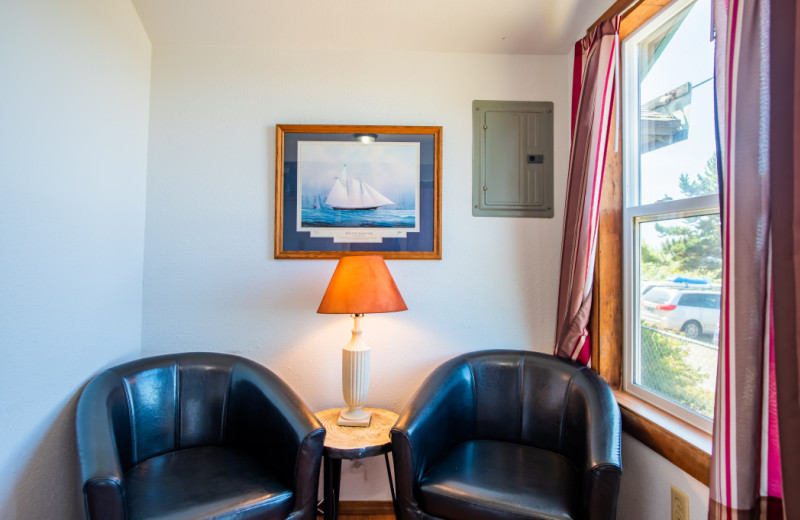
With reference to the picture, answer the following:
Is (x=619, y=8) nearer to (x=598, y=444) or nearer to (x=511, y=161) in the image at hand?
(x=511, y=161)

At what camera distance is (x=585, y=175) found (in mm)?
1793

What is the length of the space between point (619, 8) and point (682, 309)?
1.27 metres

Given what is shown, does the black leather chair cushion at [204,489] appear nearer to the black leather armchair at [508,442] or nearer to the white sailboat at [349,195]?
the black leather armchair at [508,442]

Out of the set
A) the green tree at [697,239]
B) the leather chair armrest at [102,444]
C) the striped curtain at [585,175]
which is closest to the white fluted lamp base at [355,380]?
the leather chair armrest at [102,444]

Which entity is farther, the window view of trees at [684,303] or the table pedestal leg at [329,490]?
the table pedestal leg at [329,490]

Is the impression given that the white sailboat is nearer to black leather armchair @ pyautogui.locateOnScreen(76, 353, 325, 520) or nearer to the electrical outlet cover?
black leather armchair @ pyautogui.locateOnScreen(76, 353, 325, 520)

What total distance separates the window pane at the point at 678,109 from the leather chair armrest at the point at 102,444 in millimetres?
2112

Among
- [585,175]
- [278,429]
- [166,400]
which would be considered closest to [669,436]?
[585,175]

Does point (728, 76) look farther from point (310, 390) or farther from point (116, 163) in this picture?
point (116, 163)

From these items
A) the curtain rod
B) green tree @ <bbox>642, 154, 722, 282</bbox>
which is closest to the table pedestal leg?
green tree @ <bbox>642, 154, 722, 282</bbox>

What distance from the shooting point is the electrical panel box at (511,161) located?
2166mm

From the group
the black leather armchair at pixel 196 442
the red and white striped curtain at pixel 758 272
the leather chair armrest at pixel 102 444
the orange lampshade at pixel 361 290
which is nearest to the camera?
the red and white striped curtain at pixel 758 272

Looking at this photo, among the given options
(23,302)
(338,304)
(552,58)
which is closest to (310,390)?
(338,304)

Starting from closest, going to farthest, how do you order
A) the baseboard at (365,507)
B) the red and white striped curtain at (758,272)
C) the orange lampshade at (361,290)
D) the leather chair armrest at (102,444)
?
the red and white striped curtain at (758,272) < the leather chair armrest at (102,444) < the orange lampshade at (361,290) < the baseboard at (365,507)
